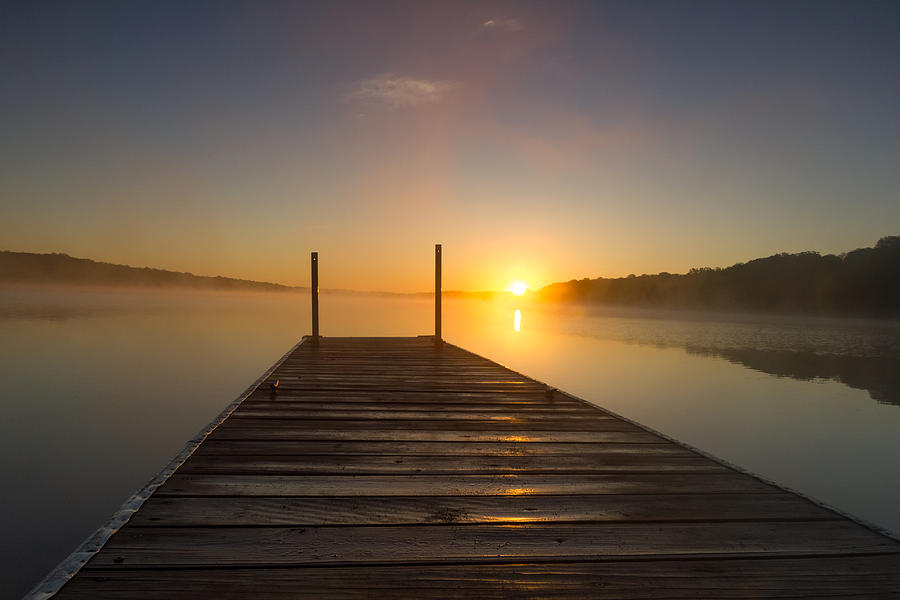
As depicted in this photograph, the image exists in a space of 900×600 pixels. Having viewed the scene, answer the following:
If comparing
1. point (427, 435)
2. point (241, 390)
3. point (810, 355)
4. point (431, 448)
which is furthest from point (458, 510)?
point (810, 355)

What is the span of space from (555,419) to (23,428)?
1063cm

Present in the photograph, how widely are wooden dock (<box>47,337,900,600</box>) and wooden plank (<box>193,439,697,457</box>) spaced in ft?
0.08

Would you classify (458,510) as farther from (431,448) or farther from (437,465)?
(431,448)

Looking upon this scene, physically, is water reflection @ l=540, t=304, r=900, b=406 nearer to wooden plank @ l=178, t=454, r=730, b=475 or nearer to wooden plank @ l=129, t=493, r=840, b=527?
wooden plank @ l=178, t=454, r=730, b=475

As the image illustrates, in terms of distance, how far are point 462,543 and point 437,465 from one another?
41.4 inches

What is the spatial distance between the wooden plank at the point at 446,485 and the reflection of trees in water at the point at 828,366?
13728mm

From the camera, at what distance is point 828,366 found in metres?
17.9

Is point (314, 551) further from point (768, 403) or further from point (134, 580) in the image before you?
point (768, 403)

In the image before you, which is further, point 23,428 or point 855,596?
point 23,428

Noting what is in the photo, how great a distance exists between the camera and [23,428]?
8820 millimetres

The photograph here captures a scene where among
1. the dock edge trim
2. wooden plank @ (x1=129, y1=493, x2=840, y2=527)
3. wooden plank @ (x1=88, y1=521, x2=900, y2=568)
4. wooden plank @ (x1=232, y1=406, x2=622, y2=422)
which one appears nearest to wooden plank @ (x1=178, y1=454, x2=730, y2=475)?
the dock edge trim

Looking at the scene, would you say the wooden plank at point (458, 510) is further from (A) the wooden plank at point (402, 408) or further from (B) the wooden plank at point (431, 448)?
(A) the wooden plank at point (402, 408)

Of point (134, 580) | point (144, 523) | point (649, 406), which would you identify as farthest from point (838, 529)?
point (649, 406)

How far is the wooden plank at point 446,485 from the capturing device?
8.84 feet
